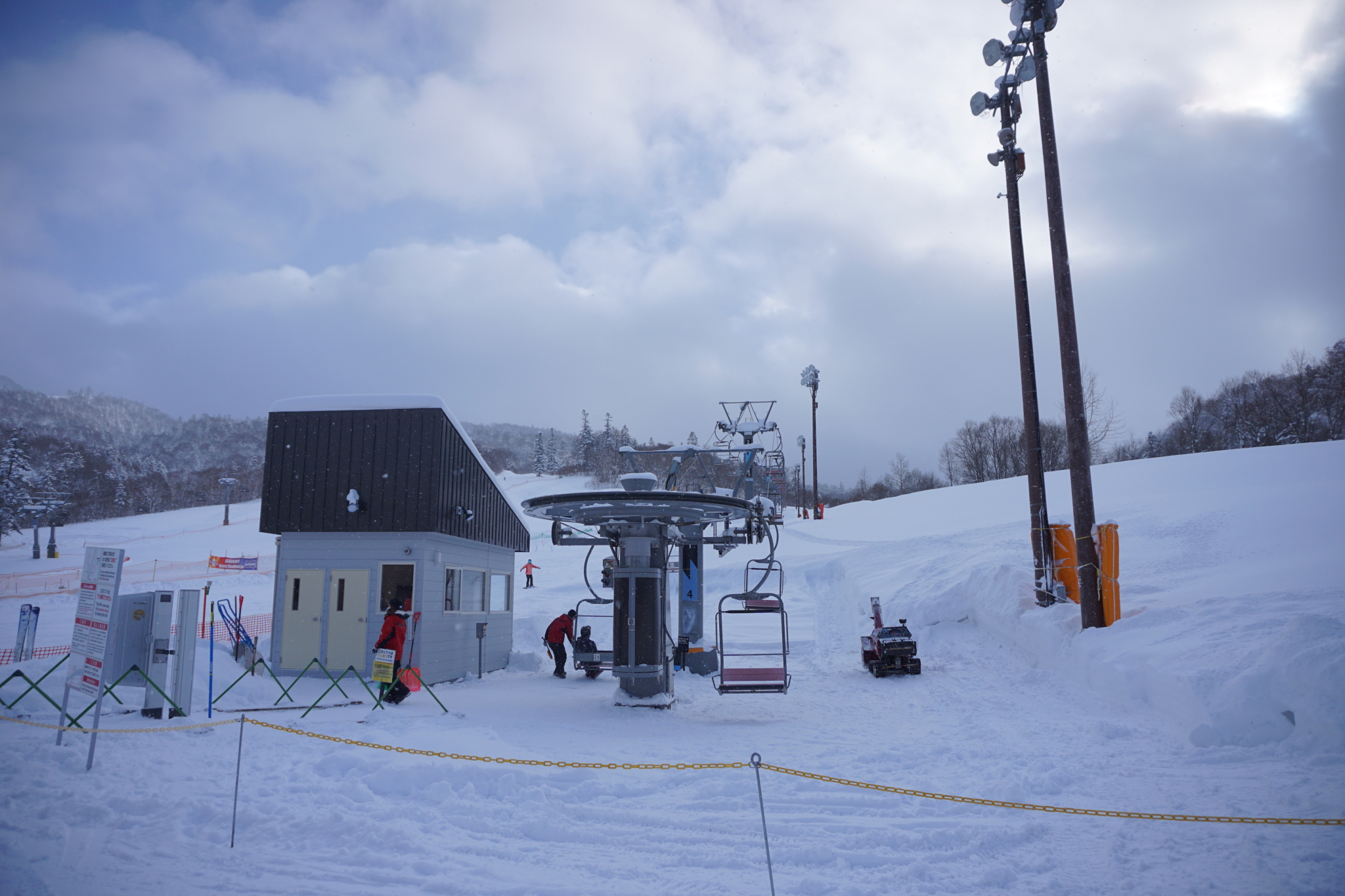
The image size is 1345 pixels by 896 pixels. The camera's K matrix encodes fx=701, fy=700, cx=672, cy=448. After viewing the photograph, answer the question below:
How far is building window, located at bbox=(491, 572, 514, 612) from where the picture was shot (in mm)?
18000

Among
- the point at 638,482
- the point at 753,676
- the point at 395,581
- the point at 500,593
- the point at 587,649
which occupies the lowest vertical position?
the point at 587,649

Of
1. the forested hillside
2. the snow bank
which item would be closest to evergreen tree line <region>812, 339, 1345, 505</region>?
the snow bank

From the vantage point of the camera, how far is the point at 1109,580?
1134 centimetres

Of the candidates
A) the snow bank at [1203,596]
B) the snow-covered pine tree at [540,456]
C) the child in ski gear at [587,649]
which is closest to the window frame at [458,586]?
the child in ski gear at [587,649]

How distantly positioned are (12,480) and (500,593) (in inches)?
2257

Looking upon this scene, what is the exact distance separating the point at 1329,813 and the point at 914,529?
27.9m

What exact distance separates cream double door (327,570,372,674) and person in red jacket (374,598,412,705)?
3.39 metres

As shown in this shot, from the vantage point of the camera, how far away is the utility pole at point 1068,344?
11.5 m

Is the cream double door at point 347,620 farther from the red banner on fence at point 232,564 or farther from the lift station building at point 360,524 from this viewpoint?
the red banner on fence at point 232,564

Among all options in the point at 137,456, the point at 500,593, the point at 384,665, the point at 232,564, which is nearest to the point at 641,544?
the point at 384,665

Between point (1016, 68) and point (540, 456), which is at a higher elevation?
point (540, 456)

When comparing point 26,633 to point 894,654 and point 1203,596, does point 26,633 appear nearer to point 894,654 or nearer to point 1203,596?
point 894,654

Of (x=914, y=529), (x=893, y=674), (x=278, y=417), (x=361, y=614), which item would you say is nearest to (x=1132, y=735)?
(x=893, y=674)

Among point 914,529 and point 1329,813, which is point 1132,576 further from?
point 914,529
